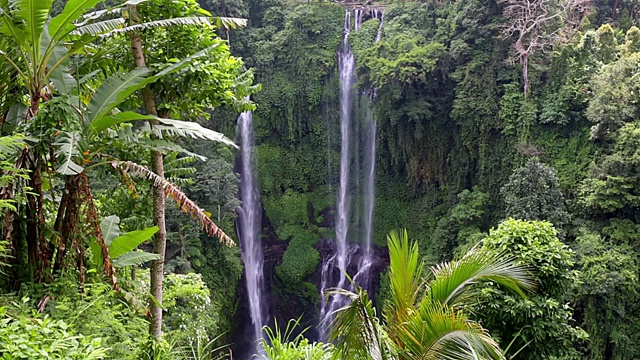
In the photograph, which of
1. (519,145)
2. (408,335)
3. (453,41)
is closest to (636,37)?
(519,145)

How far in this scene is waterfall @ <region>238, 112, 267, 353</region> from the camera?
16.8 m

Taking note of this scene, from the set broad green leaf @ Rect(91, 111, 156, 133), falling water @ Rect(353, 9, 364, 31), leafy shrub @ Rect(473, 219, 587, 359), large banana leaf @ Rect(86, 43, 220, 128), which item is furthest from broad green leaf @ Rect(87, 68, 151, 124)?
falling water @ Rect(353, 9, 364, 31)

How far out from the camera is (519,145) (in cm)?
1333

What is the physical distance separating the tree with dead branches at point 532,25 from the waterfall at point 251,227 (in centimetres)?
977

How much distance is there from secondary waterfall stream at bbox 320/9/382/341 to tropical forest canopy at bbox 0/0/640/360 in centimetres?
29

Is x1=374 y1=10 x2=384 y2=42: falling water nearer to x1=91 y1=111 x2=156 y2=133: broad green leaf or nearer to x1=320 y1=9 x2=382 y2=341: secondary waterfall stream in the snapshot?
x1=320 y1=9 x2=382 y2=341: secondary waterfall stream

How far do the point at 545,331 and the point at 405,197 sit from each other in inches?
483

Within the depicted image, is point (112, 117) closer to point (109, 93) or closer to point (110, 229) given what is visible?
point (109, 93)

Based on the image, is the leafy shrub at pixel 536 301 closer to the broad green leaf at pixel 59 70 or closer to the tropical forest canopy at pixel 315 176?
the tropical forest canopy at pixel 315 176

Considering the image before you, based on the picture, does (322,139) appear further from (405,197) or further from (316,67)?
(405,197)

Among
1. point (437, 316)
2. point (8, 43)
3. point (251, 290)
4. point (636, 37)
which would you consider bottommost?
point (251, 290)

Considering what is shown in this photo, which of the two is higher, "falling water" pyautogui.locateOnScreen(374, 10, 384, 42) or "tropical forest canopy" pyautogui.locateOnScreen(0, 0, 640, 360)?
"falling water" pyautogui.locateOnScreen(374, 10, 384, 42)

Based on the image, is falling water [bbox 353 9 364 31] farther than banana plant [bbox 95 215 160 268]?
Yes

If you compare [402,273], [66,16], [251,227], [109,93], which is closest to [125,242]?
[109,93]
